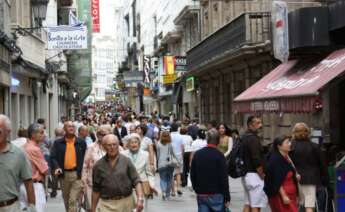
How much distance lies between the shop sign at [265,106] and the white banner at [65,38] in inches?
340

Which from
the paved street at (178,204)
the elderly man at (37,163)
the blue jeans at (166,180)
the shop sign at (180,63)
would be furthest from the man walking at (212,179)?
the shop sign at (180,63)

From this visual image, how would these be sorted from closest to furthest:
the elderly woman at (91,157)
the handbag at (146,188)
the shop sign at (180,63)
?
the elderly woman at (91,157), the handbag at (146,188), the shop sign at (180,63)

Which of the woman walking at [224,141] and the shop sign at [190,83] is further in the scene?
the shop sign at [190,83]

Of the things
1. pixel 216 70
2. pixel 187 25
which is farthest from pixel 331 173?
pixel 187 25

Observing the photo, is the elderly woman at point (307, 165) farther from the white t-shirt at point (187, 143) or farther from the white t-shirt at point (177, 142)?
the white t-shirt at point (187, 143)

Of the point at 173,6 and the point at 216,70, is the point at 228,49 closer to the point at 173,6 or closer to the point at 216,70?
the point at 216,70

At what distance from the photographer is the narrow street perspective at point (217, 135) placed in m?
9.31

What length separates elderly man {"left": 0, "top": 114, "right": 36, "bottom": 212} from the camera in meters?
7.30

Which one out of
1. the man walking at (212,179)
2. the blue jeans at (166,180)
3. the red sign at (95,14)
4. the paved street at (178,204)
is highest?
the red sign at (95,14)

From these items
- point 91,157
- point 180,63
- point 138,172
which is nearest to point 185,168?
point 138,172

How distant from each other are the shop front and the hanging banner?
394 mm

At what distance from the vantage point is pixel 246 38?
2420 centimetres

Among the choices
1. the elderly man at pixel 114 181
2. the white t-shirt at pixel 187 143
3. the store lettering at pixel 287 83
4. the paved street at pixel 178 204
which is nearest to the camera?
the elderly man at pixel 114 181

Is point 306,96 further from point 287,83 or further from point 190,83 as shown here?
point 190,83
